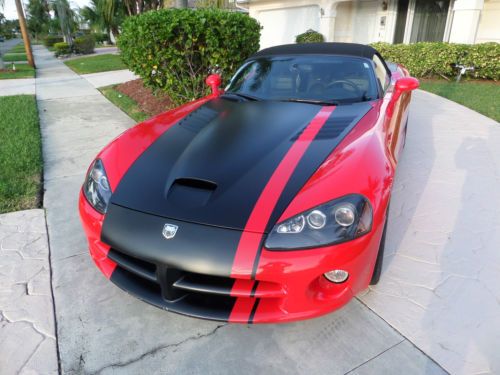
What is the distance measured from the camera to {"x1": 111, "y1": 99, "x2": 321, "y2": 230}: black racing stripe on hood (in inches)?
70.6

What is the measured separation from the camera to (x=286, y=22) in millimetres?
15492

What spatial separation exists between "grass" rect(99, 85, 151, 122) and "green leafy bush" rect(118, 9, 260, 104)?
1.87 ft

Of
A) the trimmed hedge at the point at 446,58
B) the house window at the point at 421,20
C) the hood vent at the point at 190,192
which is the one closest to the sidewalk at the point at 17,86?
the hood vent at the point at 190,192

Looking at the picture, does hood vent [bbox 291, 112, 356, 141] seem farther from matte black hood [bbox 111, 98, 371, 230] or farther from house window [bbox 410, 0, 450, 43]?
house window [bbox 410, 0, 450, 43]

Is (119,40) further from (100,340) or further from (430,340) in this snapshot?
(430,340)

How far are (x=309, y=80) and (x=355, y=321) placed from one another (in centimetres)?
200

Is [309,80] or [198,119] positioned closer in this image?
[198,119]

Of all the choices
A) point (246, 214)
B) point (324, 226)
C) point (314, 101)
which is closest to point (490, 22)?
point (314, 101)

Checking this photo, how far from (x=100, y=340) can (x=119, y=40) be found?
6.03 m

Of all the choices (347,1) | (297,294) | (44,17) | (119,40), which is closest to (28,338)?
(297,294)

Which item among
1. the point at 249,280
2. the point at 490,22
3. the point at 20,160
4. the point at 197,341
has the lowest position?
the point at 197,341

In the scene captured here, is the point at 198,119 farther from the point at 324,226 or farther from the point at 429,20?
the point at 429,20

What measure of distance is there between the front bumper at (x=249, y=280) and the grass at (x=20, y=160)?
2.13 metres

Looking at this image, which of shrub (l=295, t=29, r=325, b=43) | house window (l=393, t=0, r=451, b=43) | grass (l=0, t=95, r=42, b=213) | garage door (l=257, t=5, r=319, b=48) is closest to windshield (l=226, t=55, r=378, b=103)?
grass (l=0, t=95, r=42, b=213)
